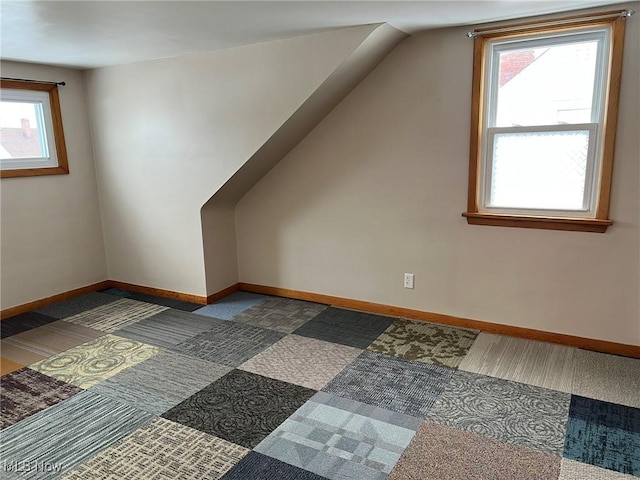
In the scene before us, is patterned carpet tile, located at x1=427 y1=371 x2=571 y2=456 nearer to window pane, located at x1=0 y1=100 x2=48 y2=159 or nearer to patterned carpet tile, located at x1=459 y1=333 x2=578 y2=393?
patterned carpet tile, located at x1=459 y1=333 x2=578 y2=393

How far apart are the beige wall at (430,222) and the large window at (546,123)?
0.08 meters

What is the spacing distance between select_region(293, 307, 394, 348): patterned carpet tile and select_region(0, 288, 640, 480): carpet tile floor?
0.02 m

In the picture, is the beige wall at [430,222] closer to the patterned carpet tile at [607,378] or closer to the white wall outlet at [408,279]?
the white wall outlet at [408,279]

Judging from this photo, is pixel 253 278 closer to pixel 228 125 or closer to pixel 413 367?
pixel 228 125

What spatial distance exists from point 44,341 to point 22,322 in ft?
1.84

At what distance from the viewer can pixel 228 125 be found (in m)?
3.60

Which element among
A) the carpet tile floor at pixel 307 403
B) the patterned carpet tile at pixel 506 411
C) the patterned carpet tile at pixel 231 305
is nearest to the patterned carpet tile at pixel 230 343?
the carpet tile floor at pixel 307 403

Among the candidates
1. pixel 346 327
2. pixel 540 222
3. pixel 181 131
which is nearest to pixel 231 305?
pixel 346 327

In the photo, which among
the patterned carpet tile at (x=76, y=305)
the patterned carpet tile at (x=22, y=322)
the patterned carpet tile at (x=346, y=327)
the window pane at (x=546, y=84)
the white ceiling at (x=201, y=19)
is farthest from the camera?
the patterned carpet tile at (x=76, y=305)

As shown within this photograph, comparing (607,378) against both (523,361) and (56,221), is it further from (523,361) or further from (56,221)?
(56,221)

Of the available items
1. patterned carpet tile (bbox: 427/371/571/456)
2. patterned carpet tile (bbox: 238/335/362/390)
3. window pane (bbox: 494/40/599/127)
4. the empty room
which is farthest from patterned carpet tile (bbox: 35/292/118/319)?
window pane (bbox: 494/40/599/127)

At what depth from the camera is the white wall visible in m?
3.28

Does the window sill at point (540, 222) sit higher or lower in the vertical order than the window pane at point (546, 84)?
lower

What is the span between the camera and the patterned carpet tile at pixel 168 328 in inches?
131
